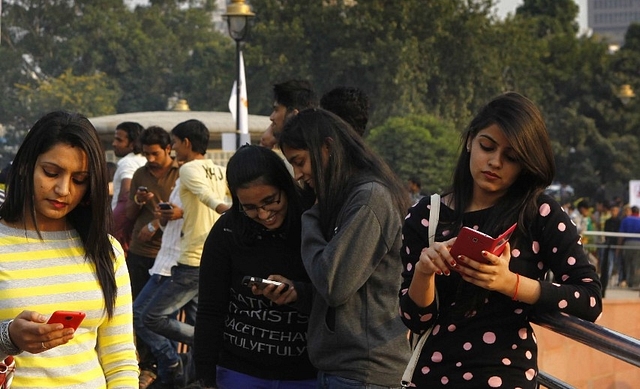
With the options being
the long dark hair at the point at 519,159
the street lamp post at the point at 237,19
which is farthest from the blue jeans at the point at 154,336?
the street lamp post at the point at 237,19

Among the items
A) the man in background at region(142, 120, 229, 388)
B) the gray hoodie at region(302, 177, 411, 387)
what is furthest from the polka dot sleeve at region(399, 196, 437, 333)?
the man in background at region(142, 120, 229, 388)

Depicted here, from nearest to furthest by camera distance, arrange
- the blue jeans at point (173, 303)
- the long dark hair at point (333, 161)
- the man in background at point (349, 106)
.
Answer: the long dark hair at point (333, 161), the man in background at point (349, 106), the blue jeans at point (173, 303)

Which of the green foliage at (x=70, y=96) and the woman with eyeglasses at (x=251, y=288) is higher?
the woman with eyeglasses at (x=251, y=288)

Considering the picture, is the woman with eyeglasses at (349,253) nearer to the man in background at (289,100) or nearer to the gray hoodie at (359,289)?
the gray hoodie at (359,289)

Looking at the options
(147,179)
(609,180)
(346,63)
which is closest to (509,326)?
(147,179)

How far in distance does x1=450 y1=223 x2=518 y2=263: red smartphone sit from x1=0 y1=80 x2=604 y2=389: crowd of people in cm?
2

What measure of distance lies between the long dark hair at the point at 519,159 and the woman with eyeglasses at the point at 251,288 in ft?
4.07

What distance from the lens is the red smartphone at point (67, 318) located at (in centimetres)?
300

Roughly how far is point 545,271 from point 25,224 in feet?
4.68

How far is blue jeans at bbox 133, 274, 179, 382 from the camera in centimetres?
877

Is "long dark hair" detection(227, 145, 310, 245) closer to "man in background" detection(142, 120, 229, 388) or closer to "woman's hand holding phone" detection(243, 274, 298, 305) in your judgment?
"woman's hand holding phone" detection(243, 274, 298, 305)

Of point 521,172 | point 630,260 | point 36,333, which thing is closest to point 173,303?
point 521,172

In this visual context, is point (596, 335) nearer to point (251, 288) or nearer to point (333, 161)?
point (333, 161)

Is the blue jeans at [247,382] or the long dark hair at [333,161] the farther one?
the blue jeans at [247,382]
